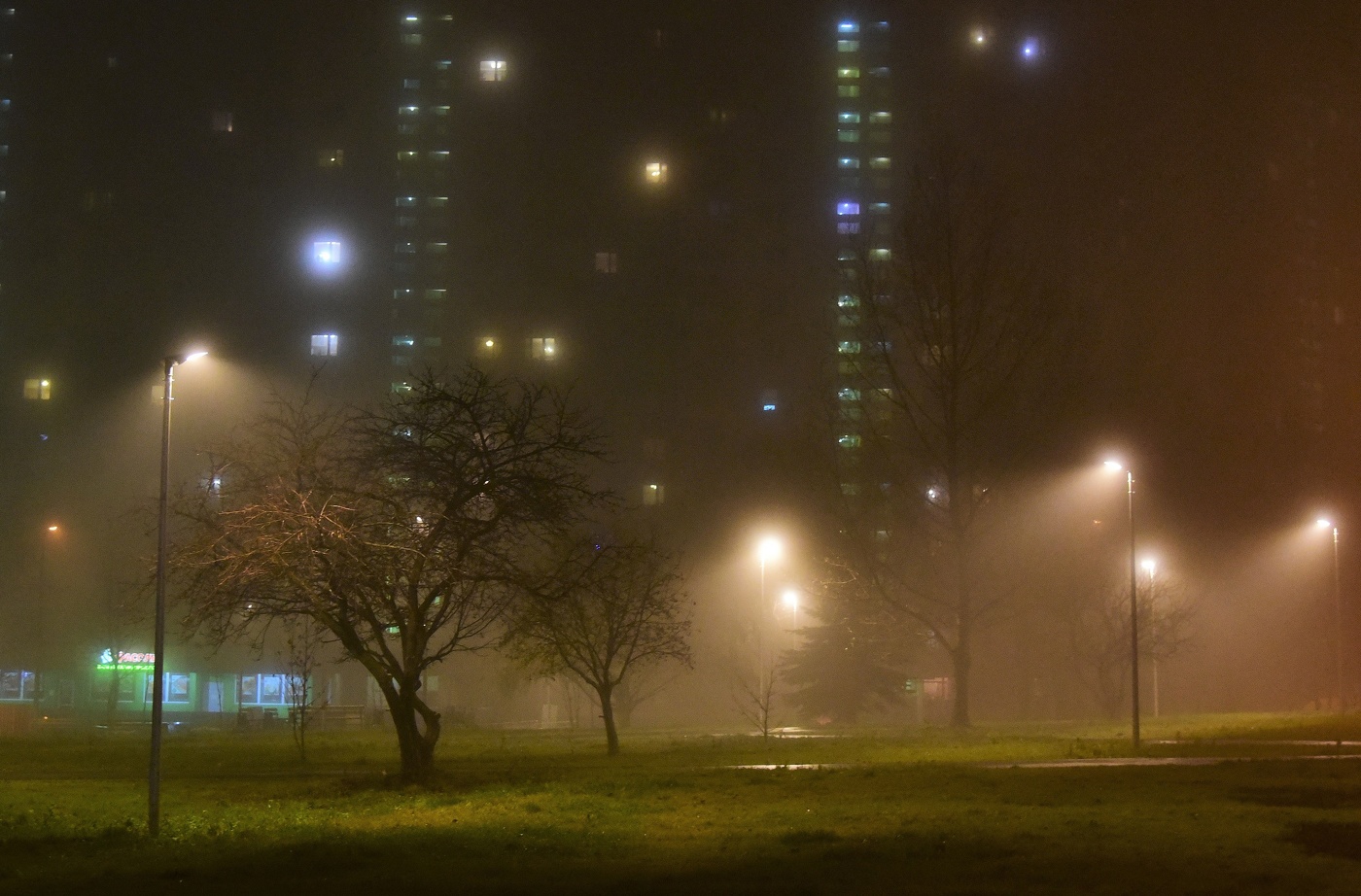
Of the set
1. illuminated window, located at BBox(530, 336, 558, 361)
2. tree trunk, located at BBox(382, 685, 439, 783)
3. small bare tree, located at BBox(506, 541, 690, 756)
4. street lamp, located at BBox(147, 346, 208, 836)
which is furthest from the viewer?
illuminated window, located at BBox(530, 336, 558, 361)

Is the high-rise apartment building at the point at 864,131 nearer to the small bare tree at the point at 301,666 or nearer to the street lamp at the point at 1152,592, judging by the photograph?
the street lamp at the point at 1152,592

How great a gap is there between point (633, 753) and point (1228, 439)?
151ft

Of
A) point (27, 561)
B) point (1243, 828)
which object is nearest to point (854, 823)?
point (1243, 828)

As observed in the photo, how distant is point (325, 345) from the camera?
84688 mm

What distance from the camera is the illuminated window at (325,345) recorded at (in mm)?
84312

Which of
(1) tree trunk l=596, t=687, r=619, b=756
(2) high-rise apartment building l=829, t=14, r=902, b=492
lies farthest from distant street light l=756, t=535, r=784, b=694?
(2) high-rise apartment building l=829, t=14, r=902, b=492

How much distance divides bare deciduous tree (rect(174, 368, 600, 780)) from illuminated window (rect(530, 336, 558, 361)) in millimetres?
57489

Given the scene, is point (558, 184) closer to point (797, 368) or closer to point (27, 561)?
point (797, 368)

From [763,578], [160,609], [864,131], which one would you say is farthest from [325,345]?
[160,609]

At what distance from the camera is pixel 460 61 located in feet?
296

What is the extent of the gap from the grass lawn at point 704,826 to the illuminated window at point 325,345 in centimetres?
5128

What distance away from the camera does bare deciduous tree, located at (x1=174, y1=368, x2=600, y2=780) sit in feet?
82.2

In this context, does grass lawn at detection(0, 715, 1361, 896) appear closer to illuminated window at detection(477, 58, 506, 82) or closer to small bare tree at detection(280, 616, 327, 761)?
small bare tree at detection(280, 616, 327, 761)

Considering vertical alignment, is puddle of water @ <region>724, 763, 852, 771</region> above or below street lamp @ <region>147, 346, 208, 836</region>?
below
